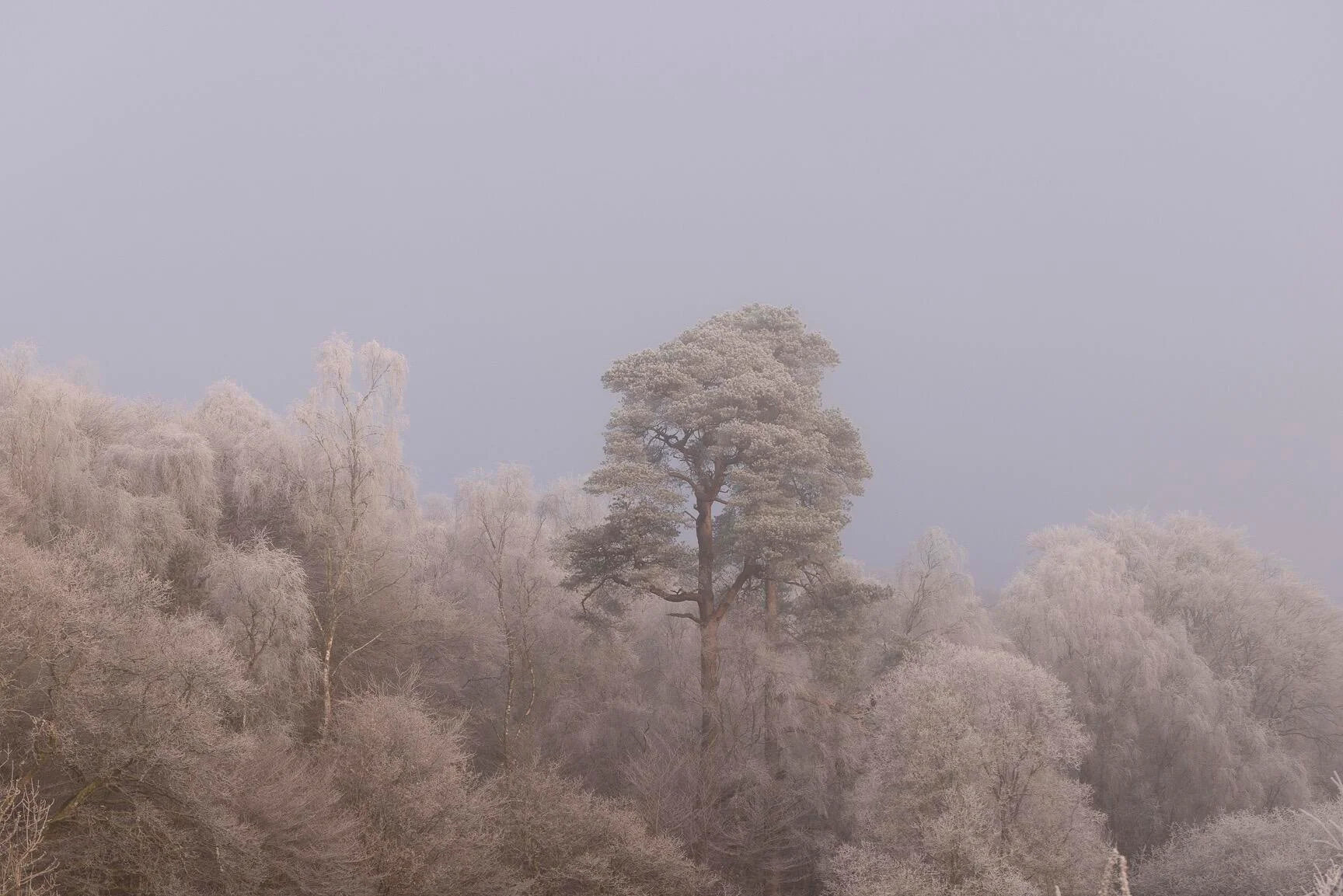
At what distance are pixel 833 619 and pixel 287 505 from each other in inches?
540

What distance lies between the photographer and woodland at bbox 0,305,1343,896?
14.9 meters

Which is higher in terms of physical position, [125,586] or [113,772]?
[125,586]

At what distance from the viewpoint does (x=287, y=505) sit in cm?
2458

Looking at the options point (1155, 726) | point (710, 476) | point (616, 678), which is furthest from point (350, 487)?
point (1155, 726)

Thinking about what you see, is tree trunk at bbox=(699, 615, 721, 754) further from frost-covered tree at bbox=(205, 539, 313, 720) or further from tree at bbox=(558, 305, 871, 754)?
frost-covered tree at bbox=(205, 539, 313, 720)

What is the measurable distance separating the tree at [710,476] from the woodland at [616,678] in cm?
10

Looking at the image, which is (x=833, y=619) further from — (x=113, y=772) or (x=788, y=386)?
(x=113, y=772)

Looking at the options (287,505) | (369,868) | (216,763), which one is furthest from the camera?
(287,505)

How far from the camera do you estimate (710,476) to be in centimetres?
2623

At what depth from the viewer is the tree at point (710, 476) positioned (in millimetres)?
24250

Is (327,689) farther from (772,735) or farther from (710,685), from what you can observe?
(772,735)

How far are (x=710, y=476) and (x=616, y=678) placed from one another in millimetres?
6991

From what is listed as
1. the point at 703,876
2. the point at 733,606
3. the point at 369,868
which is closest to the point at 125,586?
the point at 369,868

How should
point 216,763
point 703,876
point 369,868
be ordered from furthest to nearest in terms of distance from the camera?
1. point 703,876
2. point 369,868
3. point 216,763
